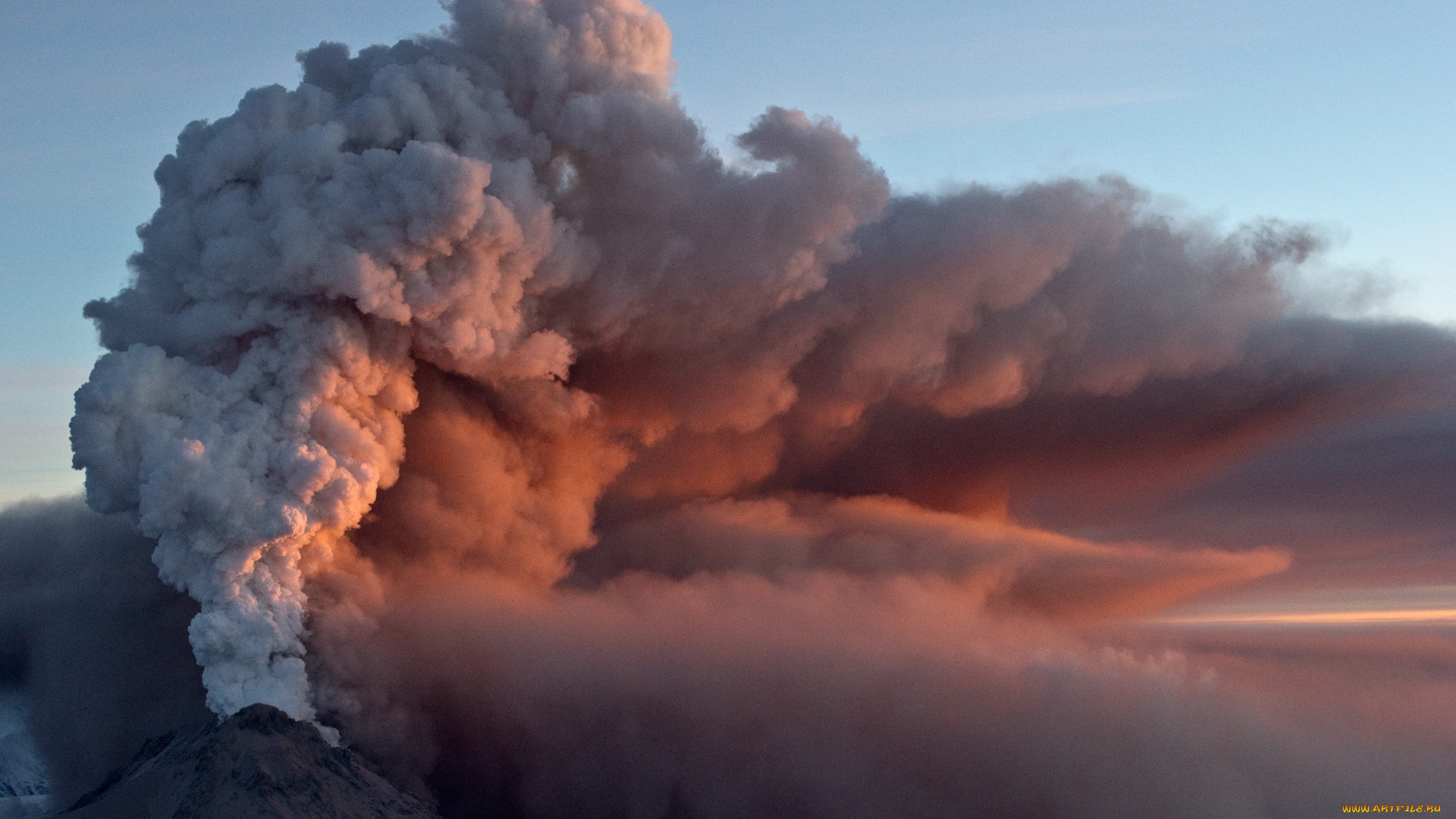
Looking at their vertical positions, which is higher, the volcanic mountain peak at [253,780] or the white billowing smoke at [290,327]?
the white billowing smoke at [290,327]

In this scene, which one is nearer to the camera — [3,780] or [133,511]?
[133,511]

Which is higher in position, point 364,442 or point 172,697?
point 364,442

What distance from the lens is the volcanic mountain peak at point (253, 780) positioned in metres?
43.6

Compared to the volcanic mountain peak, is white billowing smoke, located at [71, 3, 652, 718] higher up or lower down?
higher up

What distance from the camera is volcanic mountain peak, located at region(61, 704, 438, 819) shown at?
43594mm

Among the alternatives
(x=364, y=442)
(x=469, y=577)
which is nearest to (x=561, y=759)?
(x=469, y=577)

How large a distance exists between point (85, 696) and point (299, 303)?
80.8 ft

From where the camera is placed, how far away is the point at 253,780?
4334 centimetres

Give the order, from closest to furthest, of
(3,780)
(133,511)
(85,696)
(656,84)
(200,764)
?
(200,764) → (133,511) → (656,84) → (85,696) → (3,780)

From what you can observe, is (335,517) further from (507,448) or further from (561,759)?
(561,759)

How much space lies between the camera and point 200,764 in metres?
44.4

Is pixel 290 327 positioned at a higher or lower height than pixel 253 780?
higher

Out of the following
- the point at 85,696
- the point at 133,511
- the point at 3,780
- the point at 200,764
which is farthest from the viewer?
the point at 3,780

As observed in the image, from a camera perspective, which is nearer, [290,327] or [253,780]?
[253,780]
